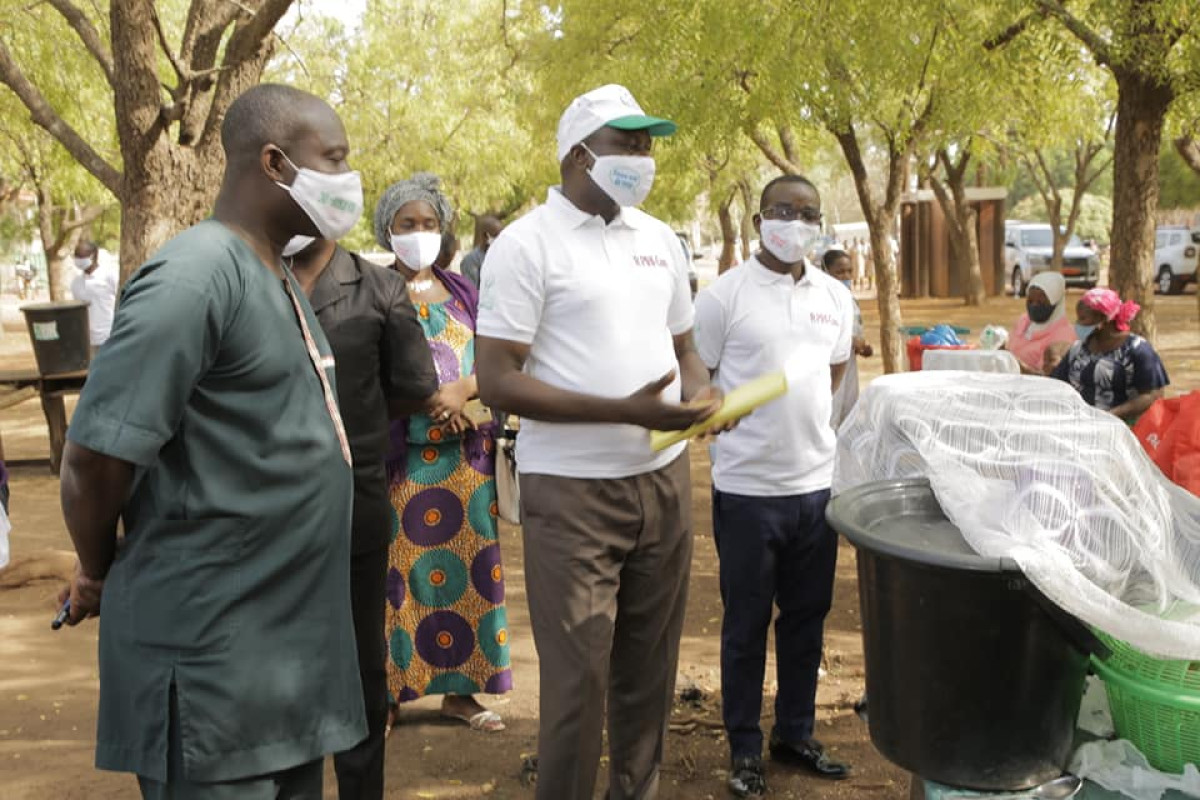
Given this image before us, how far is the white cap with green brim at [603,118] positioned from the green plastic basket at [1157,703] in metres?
1.68

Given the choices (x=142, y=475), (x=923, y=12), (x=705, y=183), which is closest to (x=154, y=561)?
(x=142, y=475)

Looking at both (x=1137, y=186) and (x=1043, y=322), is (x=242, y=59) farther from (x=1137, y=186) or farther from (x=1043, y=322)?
(x=1137, y=186)

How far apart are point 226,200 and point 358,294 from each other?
1226 mm

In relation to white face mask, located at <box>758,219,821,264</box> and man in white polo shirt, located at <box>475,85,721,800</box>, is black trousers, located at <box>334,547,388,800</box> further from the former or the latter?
white face mask, located at <box>758,219,821,264</box>

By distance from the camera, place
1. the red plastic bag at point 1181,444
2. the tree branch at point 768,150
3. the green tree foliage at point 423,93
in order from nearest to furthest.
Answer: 1. the red plastic bag at point 1181,444
2. the tree branch at point 768,150
3. the green tree foliage at point 423,93

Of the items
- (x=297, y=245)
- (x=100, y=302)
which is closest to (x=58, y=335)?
(x=100, y=302)

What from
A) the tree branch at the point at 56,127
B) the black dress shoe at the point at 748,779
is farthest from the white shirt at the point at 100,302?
the black dress shoe at the point at 748,779

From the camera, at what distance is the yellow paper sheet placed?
2.75 m

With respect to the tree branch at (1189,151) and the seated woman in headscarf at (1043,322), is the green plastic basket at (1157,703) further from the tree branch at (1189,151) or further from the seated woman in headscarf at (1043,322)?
the tree branch at (1189,151)

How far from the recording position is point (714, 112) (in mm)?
10211

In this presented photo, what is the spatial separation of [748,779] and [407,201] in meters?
2.35

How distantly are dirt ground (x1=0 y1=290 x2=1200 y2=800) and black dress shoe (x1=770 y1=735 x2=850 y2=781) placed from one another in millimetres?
50

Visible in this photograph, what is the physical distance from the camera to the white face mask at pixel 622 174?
3.02 meters

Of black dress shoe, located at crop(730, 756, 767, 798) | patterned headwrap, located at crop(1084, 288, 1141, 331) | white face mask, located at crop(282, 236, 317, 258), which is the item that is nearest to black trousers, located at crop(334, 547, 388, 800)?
white face mask, located at crop(282, 236, 317, 258)
